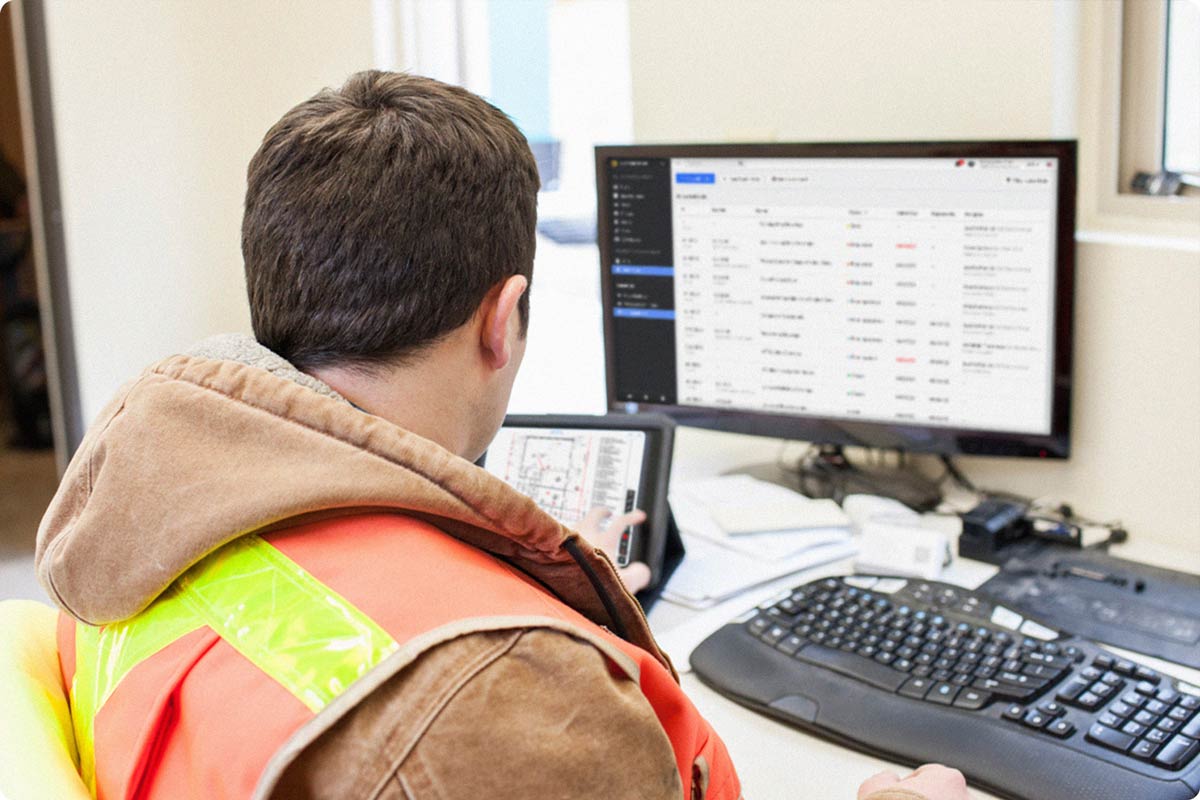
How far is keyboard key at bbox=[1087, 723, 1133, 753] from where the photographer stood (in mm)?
1015

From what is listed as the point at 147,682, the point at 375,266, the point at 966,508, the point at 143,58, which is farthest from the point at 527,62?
the point at 147,682

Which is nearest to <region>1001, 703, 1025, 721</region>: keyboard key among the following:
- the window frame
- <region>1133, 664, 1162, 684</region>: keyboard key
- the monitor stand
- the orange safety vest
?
<region>1133, 664, 1162, 684</region>: keyboard key

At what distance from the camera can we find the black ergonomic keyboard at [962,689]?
1006mm

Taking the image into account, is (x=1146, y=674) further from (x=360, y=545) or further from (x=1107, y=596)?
(x=360, y=545)

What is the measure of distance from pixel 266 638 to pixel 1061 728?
691mm

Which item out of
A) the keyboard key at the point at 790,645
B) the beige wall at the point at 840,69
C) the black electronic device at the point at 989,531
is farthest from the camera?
the beige wall at the point at 840,69

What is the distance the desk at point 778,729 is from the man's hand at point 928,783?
4cm

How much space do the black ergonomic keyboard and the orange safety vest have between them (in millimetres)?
341

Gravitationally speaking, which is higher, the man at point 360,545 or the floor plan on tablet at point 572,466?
the man at point 360,545

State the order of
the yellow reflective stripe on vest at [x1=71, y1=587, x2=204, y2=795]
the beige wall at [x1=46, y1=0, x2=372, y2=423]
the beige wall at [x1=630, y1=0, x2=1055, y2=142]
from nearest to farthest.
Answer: the yellow reflective stripe on vest at [x1=71, y1=587, x2=204, y2=795] < the beige wall at [x1=630, y1=0, x2=1055, y2=142] < the beige wall at [x1=46, y1=0, x2=372, y2=423]

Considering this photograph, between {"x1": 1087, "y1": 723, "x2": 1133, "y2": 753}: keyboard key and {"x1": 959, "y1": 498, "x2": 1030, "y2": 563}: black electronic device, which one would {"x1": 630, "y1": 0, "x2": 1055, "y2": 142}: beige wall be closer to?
{"x1": 959, "y1": 498, "x2": 1030, "y2": 563}: black electronic device

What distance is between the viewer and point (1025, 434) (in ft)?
5.22

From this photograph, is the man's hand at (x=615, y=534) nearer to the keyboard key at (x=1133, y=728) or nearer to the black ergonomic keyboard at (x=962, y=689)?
the black ergonomic keyboard at (x=962, y=689)

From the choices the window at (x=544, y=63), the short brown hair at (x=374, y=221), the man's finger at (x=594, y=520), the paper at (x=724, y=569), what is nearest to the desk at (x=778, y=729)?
the paper at (x=724, y=569)
